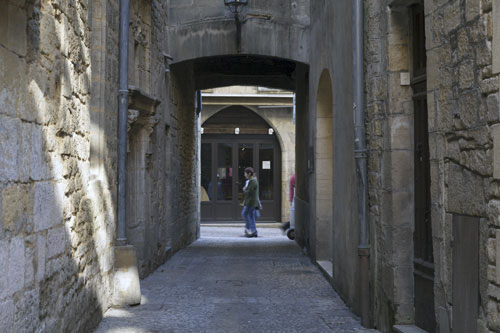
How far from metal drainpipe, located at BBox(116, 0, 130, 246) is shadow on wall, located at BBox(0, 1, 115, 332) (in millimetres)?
810

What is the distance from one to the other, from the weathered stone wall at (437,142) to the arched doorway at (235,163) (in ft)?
53.3

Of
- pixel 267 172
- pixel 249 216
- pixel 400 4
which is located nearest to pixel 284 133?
pixel 267 172

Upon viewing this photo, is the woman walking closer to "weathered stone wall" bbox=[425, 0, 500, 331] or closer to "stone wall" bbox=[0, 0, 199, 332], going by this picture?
"stone wall" bbox=[0, 0, 199, 332]

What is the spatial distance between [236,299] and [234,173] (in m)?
14.9

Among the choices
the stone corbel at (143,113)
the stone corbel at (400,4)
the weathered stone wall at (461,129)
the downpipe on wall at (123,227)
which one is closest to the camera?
the weathered stone wall at (461,129)

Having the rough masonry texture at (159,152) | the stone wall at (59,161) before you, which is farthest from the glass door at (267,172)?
the stone wall at (59,161)

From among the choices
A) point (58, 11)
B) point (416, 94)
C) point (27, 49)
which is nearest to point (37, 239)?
point (27, 49)

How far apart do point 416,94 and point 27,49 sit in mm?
2962

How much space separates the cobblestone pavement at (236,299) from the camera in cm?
594

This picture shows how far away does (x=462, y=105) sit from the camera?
12.3 feet

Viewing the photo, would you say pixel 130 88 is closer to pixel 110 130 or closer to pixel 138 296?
pixel 110 130

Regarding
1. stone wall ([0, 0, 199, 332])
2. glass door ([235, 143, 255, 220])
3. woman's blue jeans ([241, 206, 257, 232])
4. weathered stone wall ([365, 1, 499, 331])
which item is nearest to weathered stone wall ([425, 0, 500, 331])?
weathered stone wall ([365, 1, 499, 331])

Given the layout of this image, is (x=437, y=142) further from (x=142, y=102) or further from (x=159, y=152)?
(x=159, y=152)

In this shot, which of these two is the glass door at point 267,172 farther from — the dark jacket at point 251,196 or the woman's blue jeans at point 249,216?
the dark jacket at point 251,196
